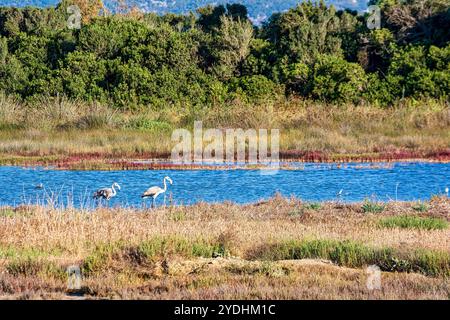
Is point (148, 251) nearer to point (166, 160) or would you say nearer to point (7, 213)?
point (7, 213)

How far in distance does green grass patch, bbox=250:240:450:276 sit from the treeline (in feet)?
86.1

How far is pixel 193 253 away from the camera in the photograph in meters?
11.4

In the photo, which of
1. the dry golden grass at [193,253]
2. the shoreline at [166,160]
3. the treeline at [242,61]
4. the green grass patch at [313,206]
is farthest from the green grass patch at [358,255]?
the treeline at [242,61]

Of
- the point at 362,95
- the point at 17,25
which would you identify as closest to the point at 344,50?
the point at 362,95

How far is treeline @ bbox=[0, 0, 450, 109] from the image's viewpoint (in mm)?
38594

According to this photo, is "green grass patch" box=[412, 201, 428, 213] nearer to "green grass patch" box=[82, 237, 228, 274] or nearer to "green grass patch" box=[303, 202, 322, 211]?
"green grass patch" box=[303, 202, 322, 211]

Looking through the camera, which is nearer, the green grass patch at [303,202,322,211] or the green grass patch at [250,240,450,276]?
the green grass patch at [250,240,450,276]

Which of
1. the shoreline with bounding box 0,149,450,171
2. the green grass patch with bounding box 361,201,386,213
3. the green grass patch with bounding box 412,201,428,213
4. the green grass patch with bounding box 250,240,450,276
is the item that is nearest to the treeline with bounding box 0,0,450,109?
the shoreline with bounding box 0,149,450,171

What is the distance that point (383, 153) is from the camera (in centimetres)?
2909

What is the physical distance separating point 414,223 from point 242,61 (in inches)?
1121

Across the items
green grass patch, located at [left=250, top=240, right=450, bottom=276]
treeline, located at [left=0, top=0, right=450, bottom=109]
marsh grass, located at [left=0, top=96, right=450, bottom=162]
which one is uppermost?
treeline, located at [left=0, top=0, right=450, bottom=109]

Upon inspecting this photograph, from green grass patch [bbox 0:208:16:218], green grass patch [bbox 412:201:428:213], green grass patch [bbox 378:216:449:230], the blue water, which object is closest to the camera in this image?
green grass patch [bbox 378:216:449:230]

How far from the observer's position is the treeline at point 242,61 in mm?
38594
